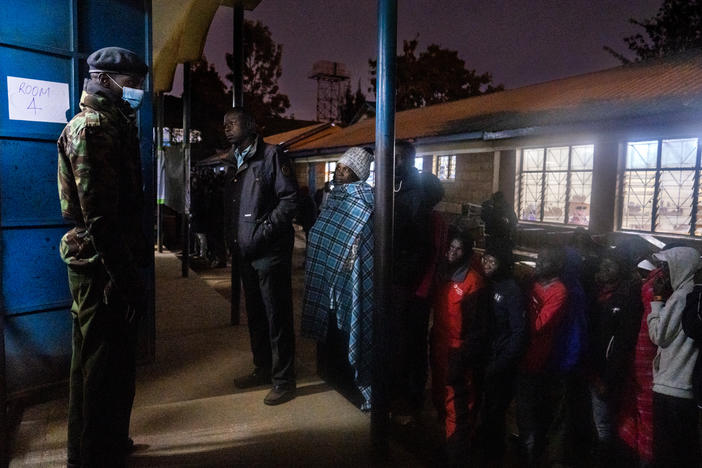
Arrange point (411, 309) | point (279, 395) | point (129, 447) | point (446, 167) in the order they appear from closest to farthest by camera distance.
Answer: point (129, 447), point (279, 395), point (411, 309), point (446, 167)

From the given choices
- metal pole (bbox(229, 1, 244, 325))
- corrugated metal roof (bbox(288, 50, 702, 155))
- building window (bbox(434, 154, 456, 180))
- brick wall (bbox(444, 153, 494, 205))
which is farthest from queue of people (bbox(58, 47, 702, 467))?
building window (bbox(434, 154, 456, 180))

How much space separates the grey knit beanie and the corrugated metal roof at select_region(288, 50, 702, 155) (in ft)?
14.9

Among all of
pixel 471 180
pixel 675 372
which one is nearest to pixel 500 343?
pixel 675 372

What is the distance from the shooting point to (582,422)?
3389 millimetres

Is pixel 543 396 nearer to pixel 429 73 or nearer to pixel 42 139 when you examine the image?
pixel 42 139

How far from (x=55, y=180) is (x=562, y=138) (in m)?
6.61

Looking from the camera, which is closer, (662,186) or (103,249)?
(103,249)

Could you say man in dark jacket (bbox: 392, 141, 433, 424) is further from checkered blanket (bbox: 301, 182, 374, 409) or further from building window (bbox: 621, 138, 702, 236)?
building window (bbox: 621, 138, 702, 236)

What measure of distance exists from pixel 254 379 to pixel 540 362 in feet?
6.51

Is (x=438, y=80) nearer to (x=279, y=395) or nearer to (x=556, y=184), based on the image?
(x=556, y=184)

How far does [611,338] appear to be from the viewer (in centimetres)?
311

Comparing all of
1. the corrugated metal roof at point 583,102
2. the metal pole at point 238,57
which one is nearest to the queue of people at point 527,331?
the metal pole at point 238,57

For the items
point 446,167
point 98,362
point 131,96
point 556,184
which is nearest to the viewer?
point 98,362

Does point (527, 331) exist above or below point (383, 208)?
below
